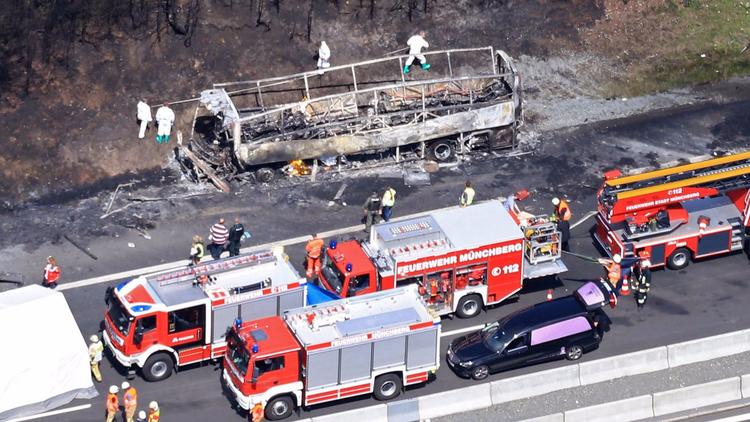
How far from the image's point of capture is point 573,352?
130 feet

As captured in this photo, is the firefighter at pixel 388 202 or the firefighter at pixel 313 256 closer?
the firefighter at pixel 313 256

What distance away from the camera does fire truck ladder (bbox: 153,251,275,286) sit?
Result: 38938 mm

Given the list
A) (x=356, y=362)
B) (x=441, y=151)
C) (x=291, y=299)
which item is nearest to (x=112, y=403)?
(x=291, y=299)

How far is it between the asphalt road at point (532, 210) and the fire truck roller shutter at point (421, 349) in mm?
1179

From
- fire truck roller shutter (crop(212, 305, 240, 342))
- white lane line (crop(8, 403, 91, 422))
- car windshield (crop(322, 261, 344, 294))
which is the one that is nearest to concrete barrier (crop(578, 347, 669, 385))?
car windshield (crop(322, 261, 344, 294))

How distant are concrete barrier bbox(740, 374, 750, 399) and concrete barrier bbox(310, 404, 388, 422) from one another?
9.63m

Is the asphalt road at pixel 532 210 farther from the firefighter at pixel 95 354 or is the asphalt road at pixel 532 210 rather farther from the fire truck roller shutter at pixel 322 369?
the fire truck roller shutter at pixel 322 369

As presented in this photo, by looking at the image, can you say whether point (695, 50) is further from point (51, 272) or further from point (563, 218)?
point (51, 272)

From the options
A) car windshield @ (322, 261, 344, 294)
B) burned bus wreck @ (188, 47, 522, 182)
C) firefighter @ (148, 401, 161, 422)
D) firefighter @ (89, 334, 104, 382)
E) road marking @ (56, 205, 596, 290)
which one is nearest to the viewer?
firefighter @ (148, 401, 161, 422)

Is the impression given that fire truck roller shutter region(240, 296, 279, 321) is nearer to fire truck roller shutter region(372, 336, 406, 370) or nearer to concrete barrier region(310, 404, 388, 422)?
fire truck roller shutter region(372, 336, 406, 370)

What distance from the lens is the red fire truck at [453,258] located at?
40469 mm

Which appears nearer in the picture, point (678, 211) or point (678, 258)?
point (678, 211)

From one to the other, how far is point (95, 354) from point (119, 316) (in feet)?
3.94

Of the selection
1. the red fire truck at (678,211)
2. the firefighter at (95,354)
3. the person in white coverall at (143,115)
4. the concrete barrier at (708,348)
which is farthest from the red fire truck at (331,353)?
the person in white coverall at (143,115)
